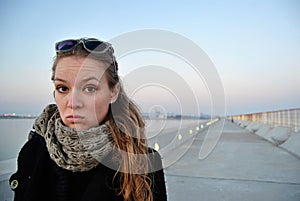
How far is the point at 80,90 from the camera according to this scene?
1.14 metres

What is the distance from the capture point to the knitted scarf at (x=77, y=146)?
1193 millimetres

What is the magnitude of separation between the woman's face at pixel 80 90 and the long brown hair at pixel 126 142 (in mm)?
47

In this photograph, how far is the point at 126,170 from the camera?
1266 mm

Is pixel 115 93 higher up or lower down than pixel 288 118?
higher up

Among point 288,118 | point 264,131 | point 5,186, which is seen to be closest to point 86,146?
point 5,186

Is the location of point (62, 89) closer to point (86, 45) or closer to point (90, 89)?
point (90, 89)

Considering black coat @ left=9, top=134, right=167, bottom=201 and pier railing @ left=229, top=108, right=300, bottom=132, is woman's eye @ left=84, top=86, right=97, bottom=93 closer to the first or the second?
black coat @ left=9, top=134, right=167, bottom=201

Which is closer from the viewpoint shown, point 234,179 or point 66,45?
point 66,45

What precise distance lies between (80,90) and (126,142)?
0.39 metres

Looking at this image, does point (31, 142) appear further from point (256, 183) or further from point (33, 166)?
point (256, 183)

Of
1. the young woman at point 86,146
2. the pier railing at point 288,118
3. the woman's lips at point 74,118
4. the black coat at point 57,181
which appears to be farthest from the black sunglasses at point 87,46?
the pier railing at point 288,118

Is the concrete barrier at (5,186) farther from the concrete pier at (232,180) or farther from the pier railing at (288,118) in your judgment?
the pier railing at (288,118)

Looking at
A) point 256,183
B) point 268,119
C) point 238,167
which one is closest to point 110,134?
point 256,183

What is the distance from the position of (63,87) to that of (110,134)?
1.15 feet
